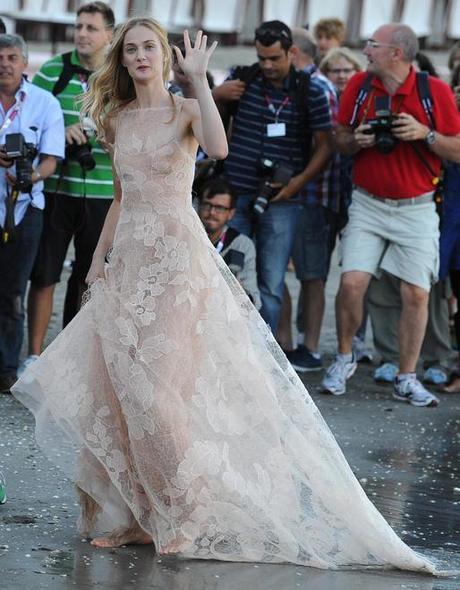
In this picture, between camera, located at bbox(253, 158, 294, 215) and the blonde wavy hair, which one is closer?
the blonde wavy hair

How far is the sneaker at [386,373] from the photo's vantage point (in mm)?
9789

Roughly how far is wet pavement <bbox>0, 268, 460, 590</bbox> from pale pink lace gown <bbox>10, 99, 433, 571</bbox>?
141mm

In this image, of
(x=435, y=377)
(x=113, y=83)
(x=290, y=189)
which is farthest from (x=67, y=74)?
(x=113, y=83)

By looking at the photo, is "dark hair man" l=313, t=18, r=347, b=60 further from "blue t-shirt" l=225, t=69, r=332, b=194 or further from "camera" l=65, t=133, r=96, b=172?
"camera" l=65, t=133, r=96, b=172

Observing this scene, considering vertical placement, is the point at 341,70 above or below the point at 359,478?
above

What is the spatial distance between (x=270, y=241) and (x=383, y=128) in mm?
1128

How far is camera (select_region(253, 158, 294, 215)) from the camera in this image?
940 cm

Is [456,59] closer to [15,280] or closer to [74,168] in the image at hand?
[74,168]

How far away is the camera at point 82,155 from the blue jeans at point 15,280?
1.38 feet

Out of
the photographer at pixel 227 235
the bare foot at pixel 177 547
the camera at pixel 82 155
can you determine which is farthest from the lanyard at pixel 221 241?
the bare foot at pixel 177 547

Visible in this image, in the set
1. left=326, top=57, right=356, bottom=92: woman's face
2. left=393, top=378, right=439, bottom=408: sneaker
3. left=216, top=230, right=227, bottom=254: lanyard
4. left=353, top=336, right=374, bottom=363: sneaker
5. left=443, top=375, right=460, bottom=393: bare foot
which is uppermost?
left=326, top=57, right=356, bottom=92: woman's face

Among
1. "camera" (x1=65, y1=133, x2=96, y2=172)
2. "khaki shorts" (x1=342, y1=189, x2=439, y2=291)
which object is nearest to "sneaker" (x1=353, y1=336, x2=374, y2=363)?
"khaki shorts" (x1=342, y1=189, x2=439, y2=291)

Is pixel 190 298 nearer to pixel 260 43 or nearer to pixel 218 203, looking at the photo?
pixel 218 203

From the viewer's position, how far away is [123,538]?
5840mm
